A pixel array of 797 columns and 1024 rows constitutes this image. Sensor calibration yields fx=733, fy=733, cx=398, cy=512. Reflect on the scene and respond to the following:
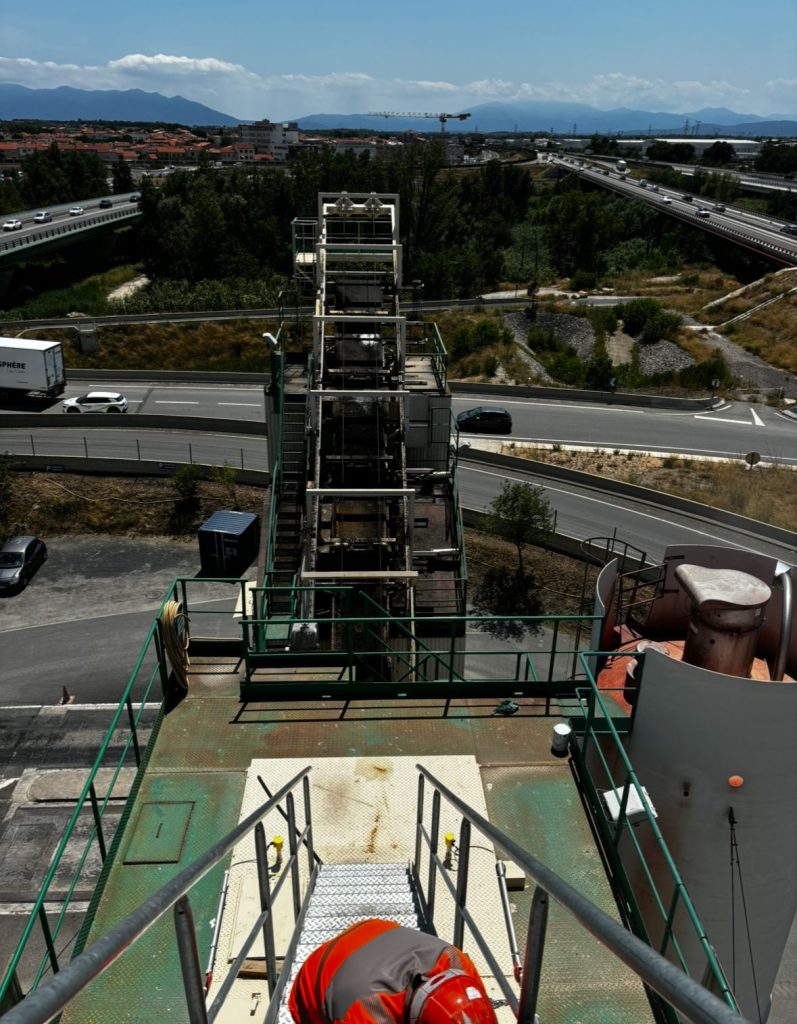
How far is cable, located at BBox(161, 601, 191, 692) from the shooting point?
360 inches

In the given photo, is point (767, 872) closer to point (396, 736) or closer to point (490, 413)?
point (396, 736)

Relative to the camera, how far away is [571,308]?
56.2 meters

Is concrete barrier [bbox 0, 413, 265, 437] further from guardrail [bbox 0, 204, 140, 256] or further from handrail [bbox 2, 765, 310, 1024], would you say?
handrail [bbox 2, 765, 310, 1024]

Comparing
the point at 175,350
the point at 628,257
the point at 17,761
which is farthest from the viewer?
the point at 628,257

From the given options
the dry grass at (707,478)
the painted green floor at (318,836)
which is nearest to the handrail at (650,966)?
the painted green floor at (318,836)

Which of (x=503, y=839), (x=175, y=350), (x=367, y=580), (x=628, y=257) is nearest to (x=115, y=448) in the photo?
(x=175, y=350)

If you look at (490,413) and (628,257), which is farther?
(628,257)

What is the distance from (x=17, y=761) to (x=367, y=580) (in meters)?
10.2

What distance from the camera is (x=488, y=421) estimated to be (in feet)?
126

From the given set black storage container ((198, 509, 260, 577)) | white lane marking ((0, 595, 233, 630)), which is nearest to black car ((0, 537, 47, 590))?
white lane marking ((0, 595, 233, 630))

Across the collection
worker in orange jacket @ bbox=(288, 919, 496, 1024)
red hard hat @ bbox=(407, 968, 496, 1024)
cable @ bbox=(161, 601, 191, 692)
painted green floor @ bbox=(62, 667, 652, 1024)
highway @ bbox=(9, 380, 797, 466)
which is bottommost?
highway @ bbox=(9, 380, 797, 466)

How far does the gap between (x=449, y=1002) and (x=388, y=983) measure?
0.32 meters

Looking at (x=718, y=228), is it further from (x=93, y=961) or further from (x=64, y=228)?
(x=93, y=961)

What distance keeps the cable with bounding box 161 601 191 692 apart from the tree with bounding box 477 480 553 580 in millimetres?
18627
